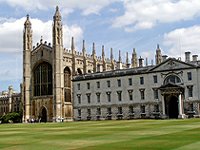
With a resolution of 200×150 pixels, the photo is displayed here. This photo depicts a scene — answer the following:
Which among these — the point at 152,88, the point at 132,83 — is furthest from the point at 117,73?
the point at 152,88

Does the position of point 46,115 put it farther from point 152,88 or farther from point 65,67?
point 152,88

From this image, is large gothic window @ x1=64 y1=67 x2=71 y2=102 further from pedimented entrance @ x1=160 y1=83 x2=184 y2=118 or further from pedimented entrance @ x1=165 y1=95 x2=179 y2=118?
pedimented entrance @ x1=165 y1=95 x2=179 y2=118

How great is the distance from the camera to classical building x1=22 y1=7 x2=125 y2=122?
257 feet

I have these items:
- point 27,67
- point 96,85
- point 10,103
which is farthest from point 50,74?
point 10,103

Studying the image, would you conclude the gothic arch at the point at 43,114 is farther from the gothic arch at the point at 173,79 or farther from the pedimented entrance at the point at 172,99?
the gothic arch at the point at 173,79

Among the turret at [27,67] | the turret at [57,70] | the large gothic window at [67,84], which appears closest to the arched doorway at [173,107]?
the turret at [57,70]

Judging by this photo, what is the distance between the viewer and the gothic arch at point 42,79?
8206 cm

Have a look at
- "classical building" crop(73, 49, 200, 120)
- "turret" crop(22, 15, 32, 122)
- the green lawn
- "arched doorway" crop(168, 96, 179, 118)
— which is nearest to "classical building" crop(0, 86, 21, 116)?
"turret" crop(22, 15, 32, 122)

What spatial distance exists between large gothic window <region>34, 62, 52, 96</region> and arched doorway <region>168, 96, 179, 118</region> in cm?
3008

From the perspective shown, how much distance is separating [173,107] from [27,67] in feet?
125

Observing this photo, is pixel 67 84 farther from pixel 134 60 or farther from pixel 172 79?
pixel 172 79

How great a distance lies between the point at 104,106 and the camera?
7088 cm

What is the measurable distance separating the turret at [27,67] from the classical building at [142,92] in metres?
14.2

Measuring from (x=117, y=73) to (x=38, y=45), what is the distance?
2445 cm
